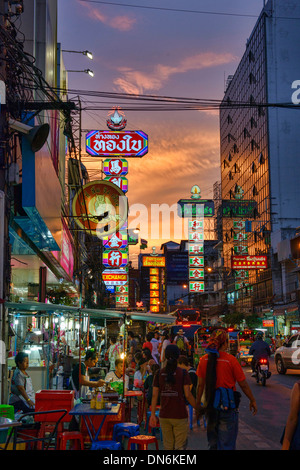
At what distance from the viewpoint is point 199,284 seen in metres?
63.6

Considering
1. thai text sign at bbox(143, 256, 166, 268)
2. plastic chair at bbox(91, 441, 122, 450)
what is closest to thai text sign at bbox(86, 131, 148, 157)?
plastic chair at bbox(91, 441, 122, 450)

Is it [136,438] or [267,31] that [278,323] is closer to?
[267,31]

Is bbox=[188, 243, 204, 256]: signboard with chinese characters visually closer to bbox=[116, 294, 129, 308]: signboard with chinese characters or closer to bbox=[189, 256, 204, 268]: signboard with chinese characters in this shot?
bbox=[189, 256, 204, 268]: signboard with chinese characters

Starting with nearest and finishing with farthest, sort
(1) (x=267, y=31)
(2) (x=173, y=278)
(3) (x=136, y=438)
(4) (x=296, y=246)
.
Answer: (3) (x=136, y=438), (4) (x=296, y=246), (1) (x=267, y=31), (2) (x=173, y=278)

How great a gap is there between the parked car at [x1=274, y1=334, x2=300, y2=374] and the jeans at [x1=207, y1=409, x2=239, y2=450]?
17702 millimetres

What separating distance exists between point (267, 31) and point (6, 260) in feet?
215

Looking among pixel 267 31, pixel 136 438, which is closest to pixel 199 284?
pixel 267 31

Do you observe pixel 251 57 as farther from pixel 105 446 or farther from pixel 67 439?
pixel 105 446

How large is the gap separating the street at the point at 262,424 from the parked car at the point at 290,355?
3.70 meters

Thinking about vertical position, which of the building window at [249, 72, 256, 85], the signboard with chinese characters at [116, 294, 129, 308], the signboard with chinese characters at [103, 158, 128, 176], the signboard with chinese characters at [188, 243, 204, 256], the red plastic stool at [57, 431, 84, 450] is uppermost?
the building window at [249, 72, 256, 85]

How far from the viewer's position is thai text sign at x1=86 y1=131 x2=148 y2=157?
3139cm

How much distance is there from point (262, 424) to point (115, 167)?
75.8 feet

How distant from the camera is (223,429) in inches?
268
